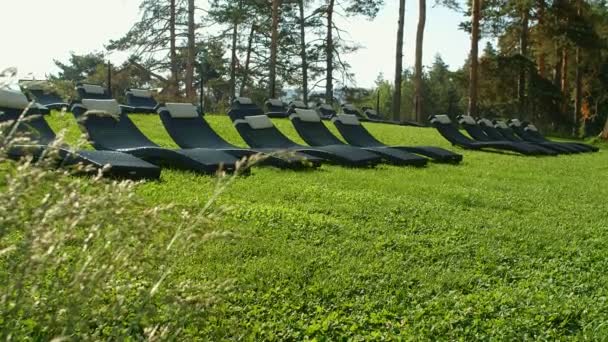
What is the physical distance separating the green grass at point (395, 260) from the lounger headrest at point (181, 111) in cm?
217

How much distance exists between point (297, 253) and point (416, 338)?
126 cm

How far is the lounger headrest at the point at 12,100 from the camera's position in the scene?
6828 millimetres

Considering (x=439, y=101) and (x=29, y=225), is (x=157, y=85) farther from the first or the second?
(x=29, y=225)

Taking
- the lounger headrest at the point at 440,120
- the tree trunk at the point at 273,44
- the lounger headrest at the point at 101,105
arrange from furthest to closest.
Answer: the tree trunk at the point at 273,44, the lounger headrest at the point at 440,120, the lounger headrest at the point at 101,105

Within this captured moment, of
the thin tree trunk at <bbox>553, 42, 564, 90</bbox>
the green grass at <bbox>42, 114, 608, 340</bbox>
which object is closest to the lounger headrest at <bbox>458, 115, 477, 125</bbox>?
the green grass at <bbox>42, 114, 608, 340</bbox>

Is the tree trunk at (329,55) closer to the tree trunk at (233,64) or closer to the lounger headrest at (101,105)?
the tree trunk at (233,64)

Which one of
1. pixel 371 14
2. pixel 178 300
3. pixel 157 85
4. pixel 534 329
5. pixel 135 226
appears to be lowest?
pixel 534 329

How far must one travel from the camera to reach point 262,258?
3.90 metres

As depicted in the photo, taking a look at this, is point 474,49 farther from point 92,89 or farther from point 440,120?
point 92,89

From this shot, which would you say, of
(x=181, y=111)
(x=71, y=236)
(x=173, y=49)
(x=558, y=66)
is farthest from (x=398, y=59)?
(x=71, y=236)

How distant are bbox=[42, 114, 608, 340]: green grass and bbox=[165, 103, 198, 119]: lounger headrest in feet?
7.13

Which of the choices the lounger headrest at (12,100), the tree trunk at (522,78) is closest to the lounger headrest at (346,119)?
the lounger headrest at (12,100)

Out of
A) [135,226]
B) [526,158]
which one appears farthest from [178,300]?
[526,158]

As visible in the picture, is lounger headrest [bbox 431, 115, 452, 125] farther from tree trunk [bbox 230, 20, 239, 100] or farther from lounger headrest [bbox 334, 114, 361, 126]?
tree trunk [bbox 230, 20, 239, 100]
